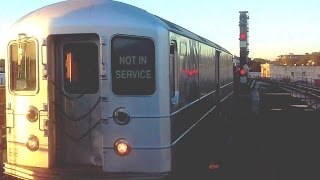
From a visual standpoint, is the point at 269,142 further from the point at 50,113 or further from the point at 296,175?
the point at 50,113

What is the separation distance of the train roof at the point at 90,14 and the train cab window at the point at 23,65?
0.35 m

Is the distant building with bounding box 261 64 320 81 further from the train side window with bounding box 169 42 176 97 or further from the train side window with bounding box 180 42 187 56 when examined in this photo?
the train side window with bounding box 169 42 176 97

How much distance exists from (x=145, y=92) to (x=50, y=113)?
1333 millimetres

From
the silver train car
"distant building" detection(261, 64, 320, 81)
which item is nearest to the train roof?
the silver train car

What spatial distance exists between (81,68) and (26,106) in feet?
3.05

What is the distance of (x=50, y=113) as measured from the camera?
7.18 meters

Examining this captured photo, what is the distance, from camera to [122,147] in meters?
6.97

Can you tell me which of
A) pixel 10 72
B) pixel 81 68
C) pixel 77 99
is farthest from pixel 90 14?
pixel 10 72

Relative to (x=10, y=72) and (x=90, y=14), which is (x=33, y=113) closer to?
(x=10, y=72)

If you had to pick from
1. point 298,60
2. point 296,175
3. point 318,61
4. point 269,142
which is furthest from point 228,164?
point 298,60

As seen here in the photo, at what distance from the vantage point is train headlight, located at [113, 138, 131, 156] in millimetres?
6965

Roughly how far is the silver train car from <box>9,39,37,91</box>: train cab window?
1cm

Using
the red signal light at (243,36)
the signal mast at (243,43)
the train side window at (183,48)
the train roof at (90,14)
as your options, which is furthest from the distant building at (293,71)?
the train roof at (90,14)

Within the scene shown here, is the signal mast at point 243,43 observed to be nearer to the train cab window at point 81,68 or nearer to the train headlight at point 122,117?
the train cab window at point 81,68
